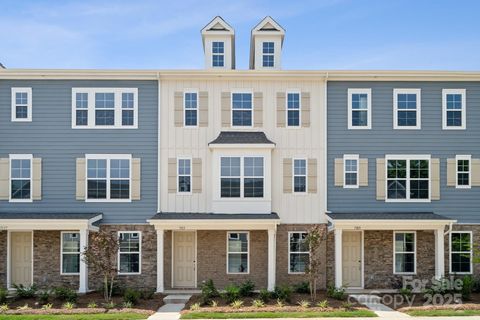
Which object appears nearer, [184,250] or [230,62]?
[184,250]

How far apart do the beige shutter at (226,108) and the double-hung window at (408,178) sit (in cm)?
681

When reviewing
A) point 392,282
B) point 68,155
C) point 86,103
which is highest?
Answer: point 86,103

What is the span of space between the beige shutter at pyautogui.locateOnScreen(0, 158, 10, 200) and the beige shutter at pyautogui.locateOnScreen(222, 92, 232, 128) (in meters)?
8.97

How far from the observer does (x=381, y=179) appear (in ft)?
68.5

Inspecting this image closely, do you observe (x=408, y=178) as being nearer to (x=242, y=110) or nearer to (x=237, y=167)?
(x=237, y=167)

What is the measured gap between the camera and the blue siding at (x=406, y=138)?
20875 millimetres

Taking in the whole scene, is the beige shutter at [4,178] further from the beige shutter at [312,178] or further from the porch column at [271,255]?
the beige shutter at [312,178]

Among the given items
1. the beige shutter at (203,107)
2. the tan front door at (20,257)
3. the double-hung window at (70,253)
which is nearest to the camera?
the double-hung window at (70,253)

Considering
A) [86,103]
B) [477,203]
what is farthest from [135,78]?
[477,203]

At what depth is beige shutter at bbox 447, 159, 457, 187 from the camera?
20953mm

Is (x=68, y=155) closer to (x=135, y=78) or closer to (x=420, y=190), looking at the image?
(x=135, y=78)

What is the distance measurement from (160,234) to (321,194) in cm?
668

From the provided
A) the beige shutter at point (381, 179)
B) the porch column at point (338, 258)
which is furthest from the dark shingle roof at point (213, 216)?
the beige shutter at point (381, 179)

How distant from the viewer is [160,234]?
19547mm
